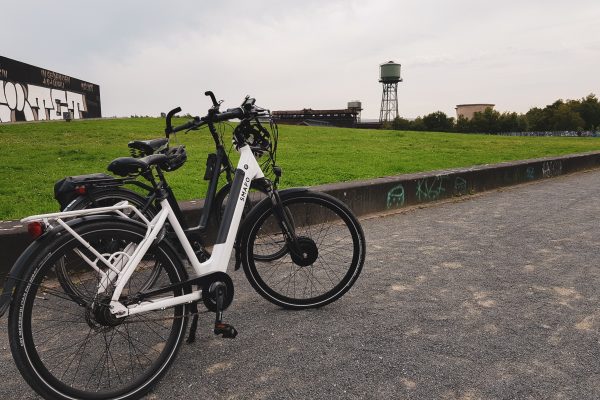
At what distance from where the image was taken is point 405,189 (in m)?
7.46

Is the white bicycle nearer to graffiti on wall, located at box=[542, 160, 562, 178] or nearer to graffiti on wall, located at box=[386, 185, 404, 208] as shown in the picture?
graffiti on wall, located at box=[386, 185, 404, 208]

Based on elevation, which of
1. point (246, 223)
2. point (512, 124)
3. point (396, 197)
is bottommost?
point (396, 197)

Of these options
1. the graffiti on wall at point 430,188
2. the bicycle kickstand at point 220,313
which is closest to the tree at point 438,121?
the graffiti on wall at point 430,188

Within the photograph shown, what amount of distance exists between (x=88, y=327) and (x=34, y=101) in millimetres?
40269

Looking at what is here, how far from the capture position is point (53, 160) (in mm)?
9297

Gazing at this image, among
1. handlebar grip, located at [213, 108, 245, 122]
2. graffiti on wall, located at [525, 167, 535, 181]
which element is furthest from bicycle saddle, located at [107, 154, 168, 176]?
graffiti on wall, located at [525, 167, 535, 181]

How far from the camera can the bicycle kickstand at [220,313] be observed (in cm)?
278

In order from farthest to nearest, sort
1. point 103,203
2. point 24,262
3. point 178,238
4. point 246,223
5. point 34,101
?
point 34,101, point 103,203, point 246,223, point 178,238, point 24,262

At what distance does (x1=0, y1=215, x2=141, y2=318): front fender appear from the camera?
2035mm

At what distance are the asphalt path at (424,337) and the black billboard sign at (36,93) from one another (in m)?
35.3

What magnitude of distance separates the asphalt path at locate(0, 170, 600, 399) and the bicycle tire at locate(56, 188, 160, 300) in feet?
1.78

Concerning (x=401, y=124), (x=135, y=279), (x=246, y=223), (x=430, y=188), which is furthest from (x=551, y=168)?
(x=401, y=124)

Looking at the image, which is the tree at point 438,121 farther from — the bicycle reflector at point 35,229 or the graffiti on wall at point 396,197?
the bicycle reflector at point 35,229

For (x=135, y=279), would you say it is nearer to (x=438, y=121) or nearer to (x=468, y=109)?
(x=438, y=121)
